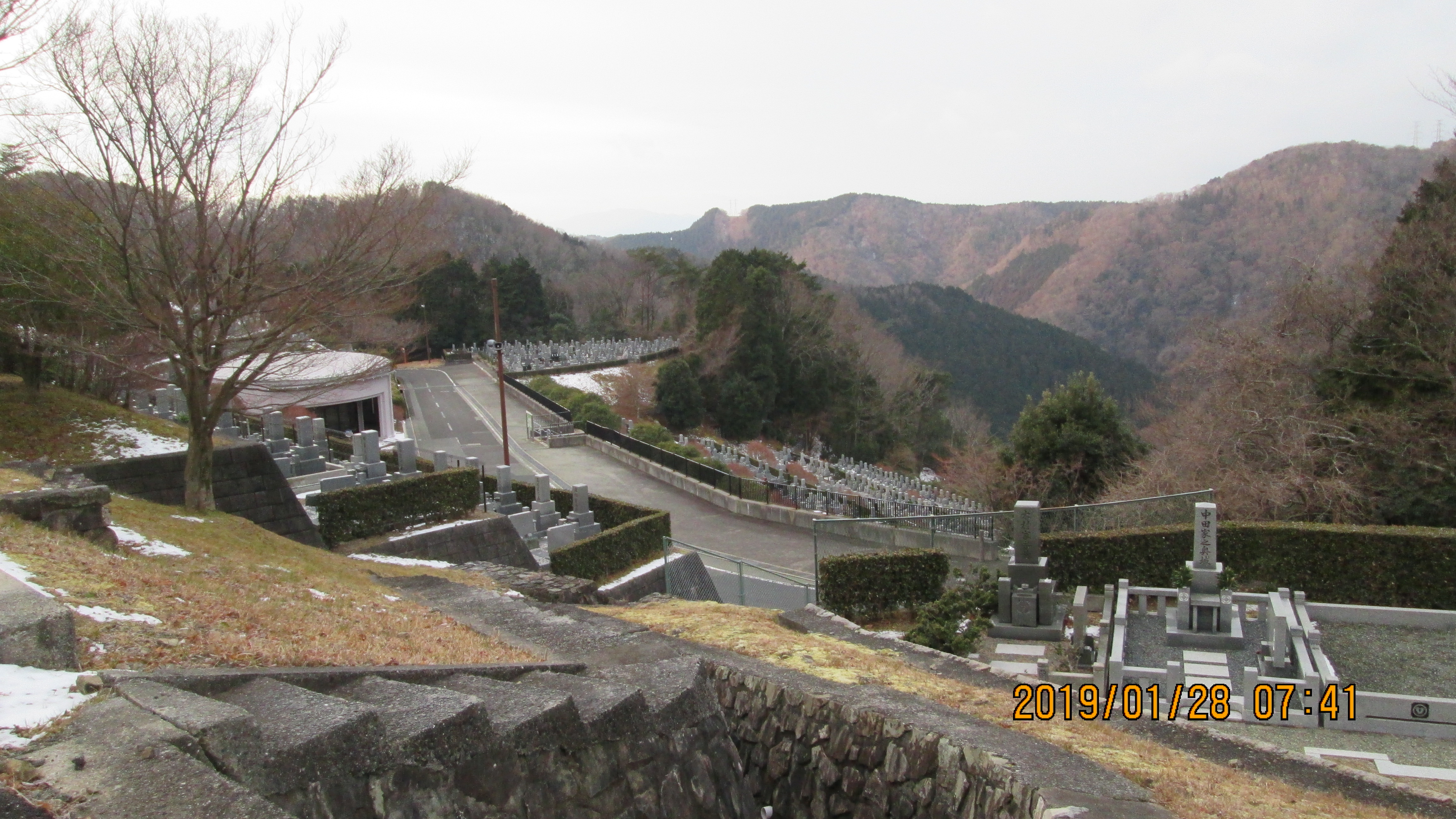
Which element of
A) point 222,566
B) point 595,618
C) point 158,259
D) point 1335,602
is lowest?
point 1335,602

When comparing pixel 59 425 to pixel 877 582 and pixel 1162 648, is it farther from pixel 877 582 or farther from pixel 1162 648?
pixel 1162 648

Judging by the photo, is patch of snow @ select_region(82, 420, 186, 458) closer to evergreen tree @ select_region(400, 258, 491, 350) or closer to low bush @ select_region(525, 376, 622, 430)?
low bush @ select_region(525, 376, 622, 430)

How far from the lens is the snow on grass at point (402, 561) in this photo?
1158 cm

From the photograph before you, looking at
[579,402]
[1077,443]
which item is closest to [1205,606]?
[1077,443]

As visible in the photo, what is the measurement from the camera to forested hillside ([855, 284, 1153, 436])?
2758 inches

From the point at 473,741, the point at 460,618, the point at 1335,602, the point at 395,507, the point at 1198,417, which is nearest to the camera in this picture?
the point at 473,741

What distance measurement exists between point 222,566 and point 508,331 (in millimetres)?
50771

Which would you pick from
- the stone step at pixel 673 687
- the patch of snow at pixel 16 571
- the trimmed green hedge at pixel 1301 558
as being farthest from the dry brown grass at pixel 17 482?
the trimmed green hedge at pixel 1301 558

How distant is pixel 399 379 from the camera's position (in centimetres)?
4391

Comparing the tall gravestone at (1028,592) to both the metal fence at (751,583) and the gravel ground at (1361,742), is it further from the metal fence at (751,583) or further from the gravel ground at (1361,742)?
the metal fence at (751,583)

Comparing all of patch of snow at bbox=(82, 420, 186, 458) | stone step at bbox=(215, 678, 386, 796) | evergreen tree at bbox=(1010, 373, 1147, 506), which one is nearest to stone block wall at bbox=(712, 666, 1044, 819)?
stone step at bbox=(215, 678, 386, 796)

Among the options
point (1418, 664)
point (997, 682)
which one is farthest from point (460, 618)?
point (1418, 664)

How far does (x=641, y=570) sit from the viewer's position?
568 inches

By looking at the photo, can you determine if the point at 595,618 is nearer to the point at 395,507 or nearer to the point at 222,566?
the point at 222,566
